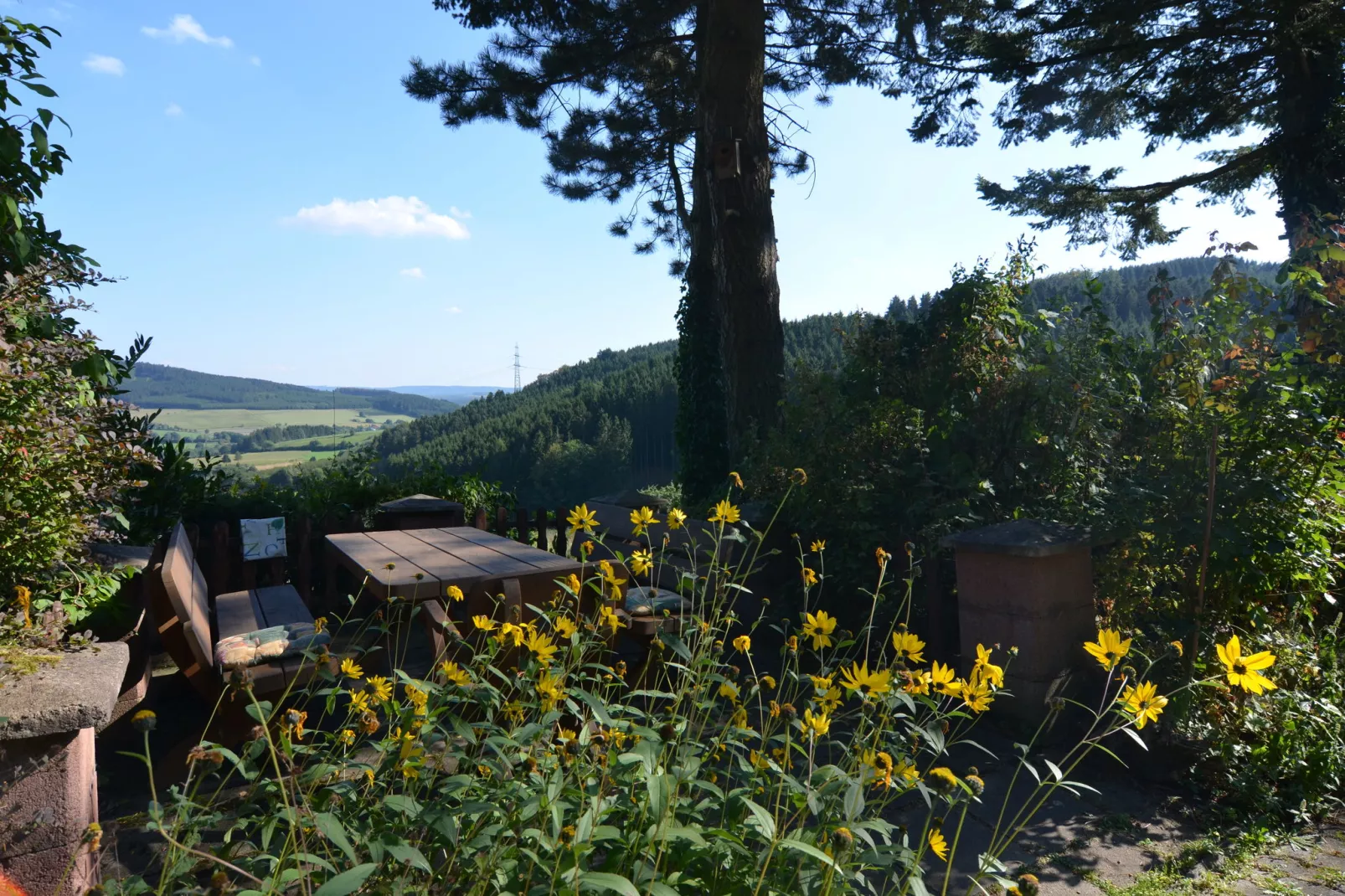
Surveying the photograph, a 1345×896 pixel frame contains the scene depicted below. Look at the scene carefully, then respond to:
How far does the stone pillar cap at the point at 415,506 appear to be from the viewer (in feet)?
21.1

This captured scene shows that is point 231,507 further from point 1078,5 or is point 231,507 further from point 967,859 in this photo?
point 1078,5

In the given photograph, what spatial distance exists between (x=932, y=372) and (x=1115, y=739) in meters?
2.41

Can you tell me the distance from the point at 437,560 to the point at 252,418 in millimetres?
132146

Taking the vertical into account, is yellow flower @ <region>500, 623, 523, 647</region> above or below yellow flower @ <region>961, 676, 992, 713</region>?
above

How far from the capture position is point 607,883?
128 centimetres

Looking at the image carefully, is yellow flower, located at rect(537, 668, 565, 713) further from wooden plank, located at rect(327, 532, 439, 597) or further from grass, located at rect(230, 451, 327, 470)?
grass, located at rect(230, 451, 327, 470)

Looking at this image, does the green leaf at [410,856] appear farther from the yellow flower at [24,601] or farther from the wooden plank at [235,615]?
the wooden plank at [235,615]

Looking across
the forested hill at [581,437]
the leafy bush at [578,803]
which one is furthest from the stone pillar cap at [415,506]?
the forested hill at [581,437]

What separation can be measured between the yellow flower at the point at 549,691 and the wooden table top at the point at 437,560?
1145 millimetres

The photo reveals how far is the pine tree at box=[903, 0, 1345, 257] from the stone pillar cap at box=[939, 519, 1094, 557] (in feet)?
22.1

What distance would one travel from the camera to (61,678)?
231 cm

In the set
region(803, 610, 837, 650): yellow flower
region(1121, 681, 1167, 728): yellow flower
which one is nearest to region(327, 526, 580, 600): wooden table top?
region(803, 610, 837, 650): yellow flower

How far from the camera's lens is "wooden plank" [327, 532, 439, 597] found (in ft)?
11.2

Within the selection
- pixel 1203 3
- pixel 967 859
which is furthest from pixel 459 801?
pixel 1203 3
